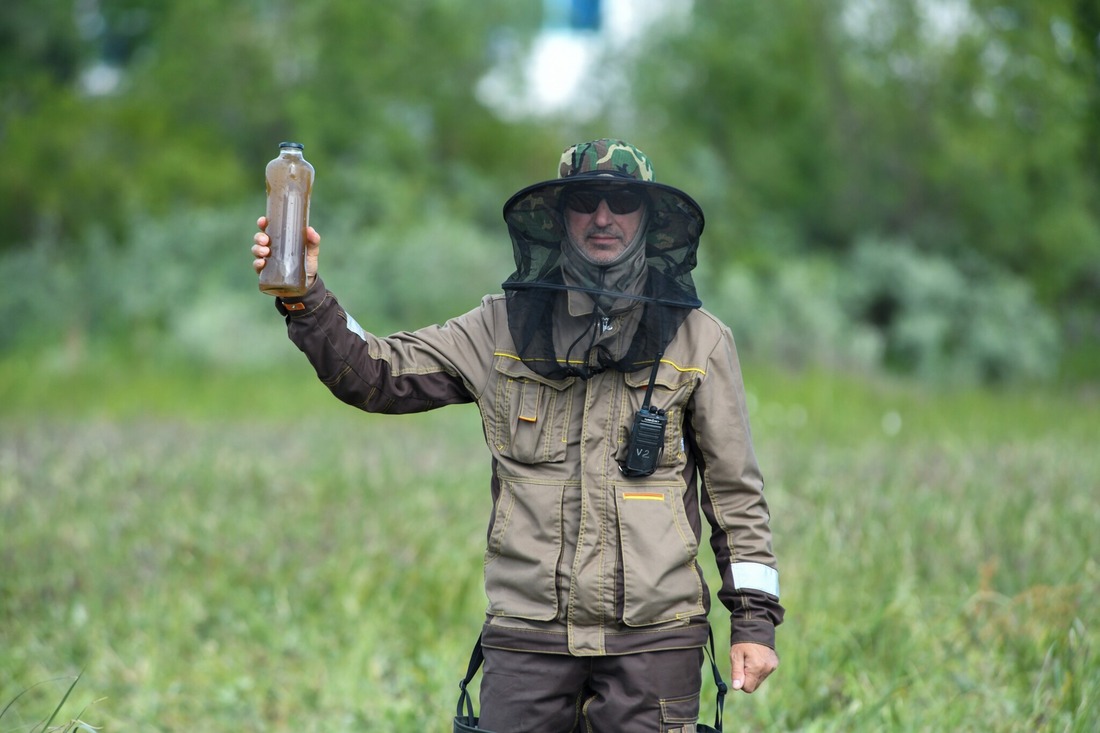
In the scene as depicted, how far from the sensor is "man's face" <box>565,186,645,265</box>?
133 inches

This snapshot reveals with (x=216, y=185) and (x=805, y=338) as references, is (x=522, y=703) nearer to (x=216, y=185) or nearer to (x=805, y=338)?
(x=805, y=338)

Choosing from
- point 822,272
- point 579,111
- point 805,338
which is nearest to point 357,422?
point 805,338

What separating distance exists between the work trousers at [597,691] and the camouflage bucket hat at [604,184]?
109 cm

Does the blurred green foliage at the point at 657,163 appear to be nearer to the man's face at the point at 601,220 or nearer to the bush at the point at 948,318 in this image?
the bush at the point at 948,318

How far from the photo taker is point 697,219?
340 centimetres

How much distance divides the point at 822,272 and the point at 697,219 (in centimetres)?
1728

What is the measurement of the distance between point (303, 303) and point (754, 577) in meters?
1.37

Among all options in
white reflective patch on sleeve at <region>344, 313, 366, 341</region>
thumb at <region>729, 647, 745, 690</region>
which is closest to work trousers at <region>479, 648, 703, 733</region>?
thumb at <region>729, 647, 745, 690</region>

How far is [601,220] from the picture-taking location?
3.41 meters

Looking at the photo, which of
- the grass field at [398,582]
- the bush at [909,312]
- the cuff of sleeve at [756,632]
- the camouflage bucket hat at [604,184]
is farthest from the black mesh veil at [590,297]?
the bush at [909,312]

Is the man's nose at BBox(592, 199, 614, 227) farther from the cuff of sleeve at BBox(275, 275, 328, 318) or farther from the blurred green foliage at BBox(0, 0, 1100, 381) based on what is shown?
the blurred green foliage at BBox(0, 0, 1100, 381)

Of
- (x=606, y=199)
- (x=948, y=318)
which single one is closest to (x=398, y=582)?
(x=606, y=199)

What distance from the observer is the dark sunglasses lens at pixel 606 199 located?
11.0 feet

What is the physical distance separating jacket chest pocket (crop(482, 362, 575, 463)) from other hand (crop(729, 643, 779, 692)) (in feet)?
2.32
